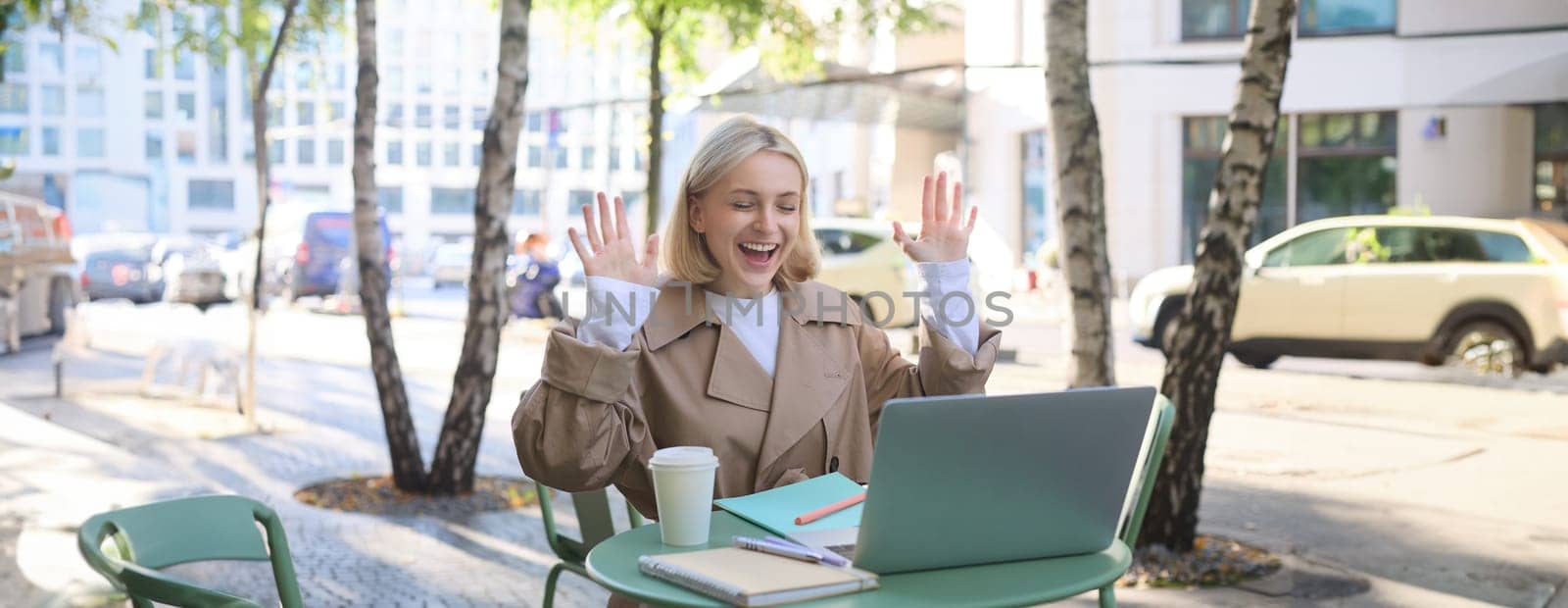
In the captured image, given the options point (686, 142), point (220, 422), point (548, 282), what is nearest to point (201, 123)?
point (686, 142)

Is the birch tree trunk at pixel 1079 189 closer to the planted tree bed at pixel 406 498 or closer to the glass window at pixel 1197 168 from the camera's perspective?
the planted tree bed at pixel 406 498

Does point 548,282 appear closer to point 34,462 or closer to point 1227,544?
point 34,462

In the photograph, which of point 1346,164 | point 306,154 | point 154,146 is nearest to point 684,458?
point 1346,164

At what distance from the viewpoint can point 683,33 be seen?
17.8 m

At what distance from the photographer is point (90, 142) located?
6300 cm

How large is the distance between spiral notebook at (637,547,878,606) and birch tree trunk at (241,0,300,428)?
29.1 ft

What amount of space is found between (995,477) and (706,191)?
101 centimetres

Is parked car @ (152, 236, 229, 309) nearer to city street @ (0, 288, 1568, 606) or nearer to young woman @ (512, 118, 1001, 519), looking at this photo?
city street @ (0, 288, 1568, 606)

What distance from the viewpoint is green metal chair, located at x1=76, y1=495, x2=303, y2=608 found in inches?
90.7

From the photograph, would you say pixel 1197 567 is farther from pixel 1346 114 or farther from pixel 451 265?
pixel 451 265

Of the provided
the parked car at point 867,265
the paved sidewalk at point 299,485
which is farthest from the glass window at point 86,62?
the paved sidewalk at point 299,485

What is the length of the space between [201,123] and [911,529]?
260 feet

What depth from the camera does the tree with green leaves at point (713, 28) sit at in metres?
16.3

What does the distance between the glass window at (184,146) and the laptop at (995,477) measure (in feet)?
255
